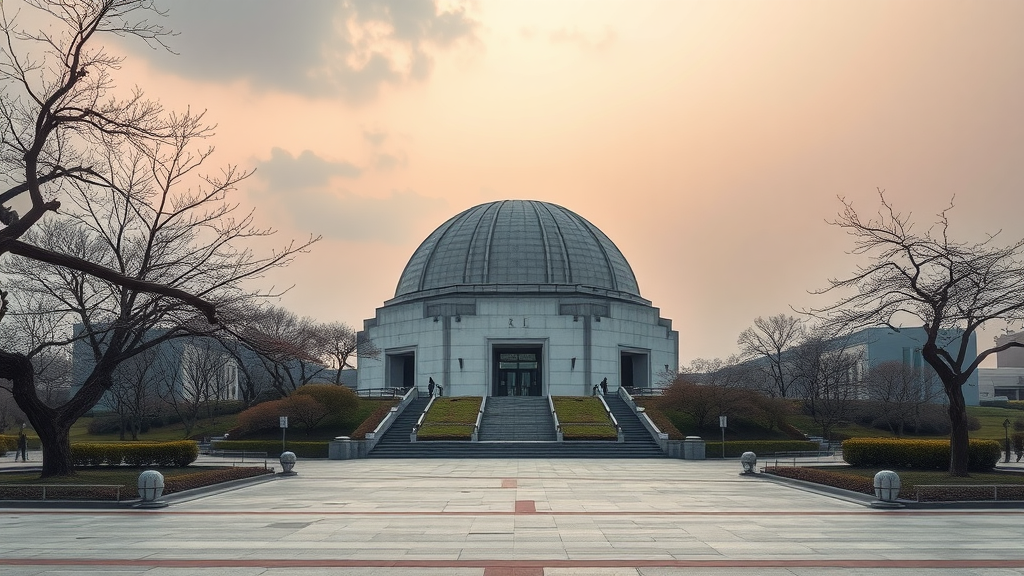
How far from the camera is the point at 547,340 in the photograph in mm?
75438

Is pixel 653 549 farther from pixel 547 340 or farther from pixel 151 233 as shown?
pixel 547 340

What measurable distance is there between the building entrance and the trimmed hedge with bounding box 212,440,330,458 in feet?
101

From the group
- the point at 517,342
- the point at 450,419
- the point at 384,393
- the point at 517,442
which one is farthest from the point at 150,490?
the point at 517,342

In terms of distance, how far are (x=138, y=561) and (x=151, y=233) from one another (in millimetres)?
15797

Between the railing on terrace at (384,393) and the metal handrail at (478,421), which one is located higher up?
the railing on terrace at (384,393)

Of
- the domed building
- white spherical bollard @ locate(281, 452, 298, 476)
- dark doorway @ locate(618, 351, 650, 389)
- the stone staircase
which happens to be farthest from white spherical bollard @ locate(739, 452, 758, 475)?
dark doorway @ locate(618, 351, 650, 389)

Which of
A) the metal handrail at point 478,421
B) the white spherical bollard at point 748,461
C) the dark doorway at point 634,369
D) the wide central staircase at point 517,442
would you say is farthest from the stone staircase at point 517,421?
the dark doorway at point 634,369

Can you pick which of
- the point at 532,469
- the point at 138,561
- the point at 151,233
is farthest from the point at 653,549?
the point at 532,469

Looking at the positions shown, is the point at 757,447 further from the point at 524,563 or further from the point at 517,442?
the point at 524,563

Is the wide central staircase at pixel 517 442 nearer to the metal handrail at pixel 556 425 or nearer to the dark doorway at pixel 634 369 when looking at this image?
the metal handrail at pixel 556 425

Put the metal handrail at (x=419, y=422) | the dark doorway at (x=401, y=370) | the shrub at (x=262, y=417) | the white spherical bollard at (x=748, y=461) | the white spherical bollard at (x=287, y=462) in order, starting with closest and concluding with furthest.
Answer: the white spherical bollard at (x=287, y=462), the white spherical bollard at (x=748, y=461), the metal handrail at (x=419, y=422), the shrub at (x=262, y=417), the dark doorway at (x=401, y=370)

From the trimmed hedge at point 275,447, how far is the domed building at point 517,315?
2536 cm

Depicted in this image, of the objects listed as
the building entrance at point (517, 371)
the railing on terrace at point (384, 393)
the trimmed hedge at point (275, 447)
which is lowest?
the trimmed hedge at point (275, 447)

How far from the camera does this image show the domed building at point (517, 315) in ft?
247
